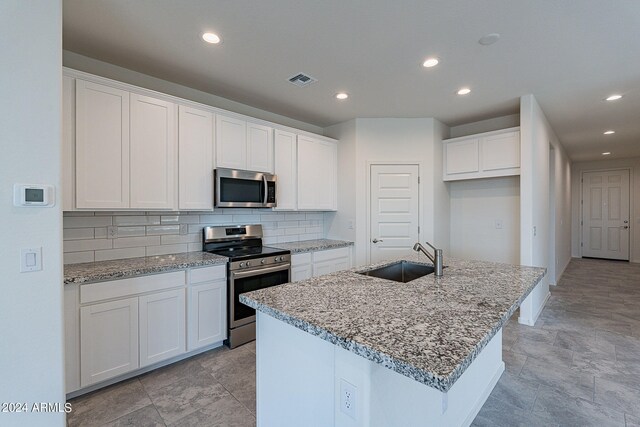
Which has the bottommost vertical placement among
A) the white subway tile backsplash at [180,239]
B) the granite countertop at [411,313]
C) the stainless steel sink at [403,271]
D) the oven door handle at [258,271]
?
the oven door handle at [258,271]

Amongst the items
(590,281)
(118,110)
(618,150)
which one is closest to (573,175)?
(618,150)

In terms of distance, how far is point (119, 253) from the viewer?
2.62 m

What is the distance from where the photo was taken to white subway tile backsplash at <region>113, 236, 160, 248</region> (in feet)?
8.61

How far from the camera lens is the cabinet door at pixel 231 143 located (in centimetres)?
300

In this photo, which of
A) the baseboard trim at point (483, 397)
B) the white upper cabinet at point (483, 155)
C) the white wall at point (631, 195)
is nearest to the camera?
the baseboard trim at point (483, 397)

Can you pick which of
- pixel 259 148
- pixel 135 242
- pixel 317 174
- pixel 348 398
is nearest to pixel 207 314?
pixel 135 242

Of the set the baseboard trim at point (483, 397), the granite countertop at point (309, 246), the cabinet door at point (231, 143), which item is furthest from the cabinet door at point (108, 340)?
the baseboard trim at point (483, 397)

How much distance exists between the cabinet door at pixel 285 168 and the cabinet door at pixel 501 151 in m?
2.50

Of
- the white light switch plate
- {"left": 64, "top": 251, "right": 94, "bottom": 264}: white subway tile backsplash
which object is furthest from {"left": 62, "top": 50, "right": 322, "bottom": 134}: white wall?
the white light switch plate

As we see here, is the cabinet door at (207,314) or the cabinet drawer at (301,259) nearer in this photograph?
the cabinet door at (207,314)

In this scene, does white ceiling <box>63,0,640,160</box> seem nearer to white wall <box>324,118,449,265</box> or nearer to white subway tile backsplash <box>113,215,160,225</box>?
white wall <box>324,118,449,265</box>

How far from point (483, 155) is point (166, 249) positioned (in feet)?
13.0

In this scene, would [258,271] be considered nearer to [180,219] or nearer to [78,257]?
[180,219]

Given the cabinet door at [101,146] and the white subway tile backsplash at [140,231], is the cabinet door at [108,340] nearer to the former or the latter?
the white subway tile backsplash at [140,231]
